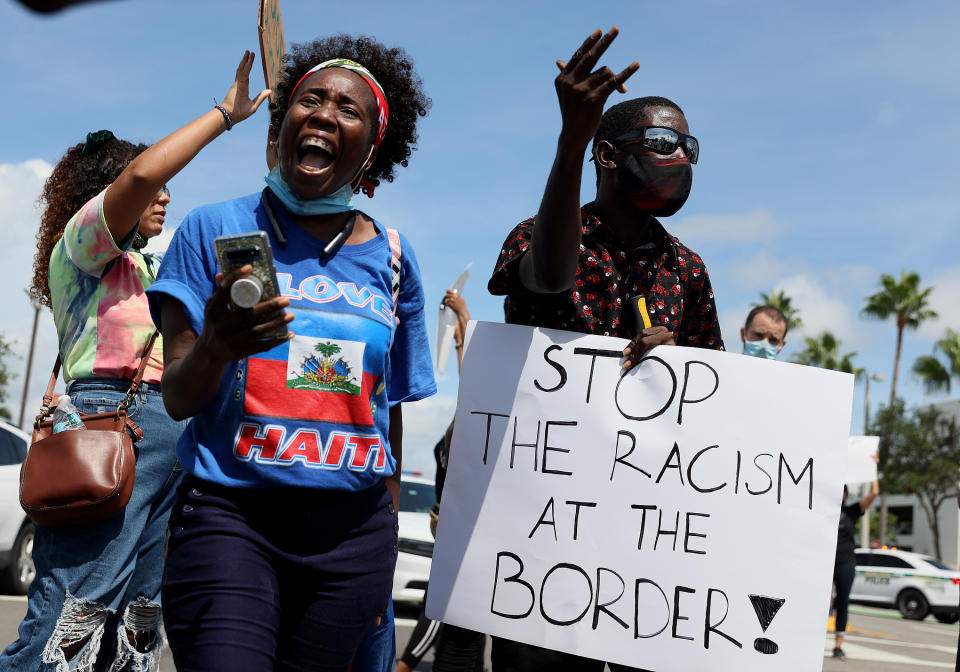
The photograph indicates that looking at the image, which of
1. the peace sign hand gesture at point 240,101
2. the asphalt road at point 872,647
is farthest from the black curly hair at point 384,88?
the asphalt road at point 872,647

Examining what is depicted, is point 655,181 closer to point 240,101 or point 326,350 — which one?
point 326,350

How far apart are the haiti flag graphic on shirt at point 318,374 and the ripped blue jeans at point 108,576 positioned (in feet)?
3.29

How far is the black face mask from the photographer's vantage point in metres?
2.82

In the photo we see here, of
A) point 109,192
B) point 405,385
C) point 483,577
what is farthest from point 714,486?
point 109,192

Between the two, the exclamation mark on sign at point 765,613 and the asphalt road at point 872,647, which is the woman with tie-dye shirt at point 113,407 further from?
the asphalt road at point 872,647

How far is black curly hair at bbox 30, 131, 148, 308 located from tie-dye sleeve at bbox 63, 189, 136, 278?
1.12 feet

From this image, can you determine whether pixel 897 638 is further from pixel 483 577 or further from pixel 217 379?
pixel 217 379

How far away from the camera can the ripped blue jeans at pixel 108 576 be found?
2914 millimetres

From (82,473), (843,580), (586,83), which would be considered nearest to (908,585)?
(843,580)

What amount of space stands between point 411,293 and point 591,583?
0.98 meters

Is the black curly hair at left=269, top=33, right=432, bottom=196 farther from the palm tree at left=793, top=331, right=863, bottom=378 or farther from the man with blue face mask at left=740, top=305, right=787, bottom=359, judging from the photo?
the palm tree at left=793, top=331, right=863, bottom=378

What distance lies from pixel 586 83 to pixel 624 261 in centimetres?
71

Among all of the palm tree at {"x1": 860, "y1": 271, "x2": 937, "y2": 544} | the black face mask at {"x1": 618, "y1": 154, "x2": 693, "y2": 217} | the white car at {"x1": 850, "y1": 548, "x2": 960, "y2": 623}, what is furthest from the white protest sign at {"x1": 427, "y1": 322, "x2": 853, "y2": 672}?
the palm tree at {"x1": 860, "y1": 271, "x2": 937, "y2": 544}

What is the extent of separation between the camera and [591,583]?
281 cm
